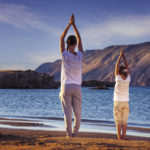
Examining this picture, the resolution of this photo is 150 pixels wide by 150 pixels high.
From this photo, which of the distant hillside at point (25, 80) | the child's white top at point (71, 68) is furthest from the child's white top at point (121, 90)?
the distant hillside at point (25, 80)

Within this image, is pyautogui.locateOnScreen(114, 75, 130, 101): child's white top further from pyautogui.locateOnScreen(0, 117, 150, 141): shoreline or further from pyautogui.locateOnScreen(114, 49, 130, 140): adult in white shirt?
pyautogui.locateOnScreen(0, 117, 150, 141): shoreline

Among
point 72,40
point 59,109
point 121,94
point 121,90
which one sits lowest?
point 59,109

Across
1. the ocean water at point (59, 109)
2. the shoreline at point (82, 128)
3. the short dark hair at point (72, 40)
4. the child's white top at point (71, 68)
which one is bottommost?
the ocean water at point (59, 109)

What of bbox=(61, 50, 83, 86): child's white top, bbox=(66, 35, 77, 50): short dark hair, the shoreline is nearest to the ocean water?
the shoreline

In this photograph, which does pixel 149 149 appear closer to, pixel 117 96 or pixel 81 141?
pixel 81 141

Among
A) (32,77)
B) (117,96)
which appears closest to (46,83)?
(32,77)

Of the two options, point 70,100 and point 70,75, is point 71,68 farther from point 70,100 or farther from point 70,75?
point 70,100

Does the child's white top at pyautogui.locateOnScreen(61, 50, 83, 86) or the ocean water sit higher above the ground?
the child's white top at pyautogui.locateOnScreen(61, 50, 83, 86)

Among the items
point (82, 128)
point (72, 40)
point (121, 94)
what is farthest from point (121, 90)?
point (82, 128)

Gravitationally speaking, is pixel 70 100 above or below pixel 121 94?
below

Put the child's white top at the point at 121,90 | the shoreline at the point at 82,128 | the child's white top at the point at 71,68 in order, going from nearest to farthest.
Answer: the child's white top at the point at 71,68
the child's white top at the point at 121,90
the shoreline at the point at 82,128

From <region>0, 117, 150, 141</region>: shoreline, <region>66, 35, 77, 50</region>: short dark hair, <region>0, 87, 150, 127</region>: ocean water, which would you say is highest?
<region>66, 35, 77, 50</region>: short dark hair

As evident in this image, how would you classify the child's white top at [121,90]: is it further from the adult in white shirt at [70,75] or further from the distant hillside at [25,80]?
the distant hillside at [25,80]

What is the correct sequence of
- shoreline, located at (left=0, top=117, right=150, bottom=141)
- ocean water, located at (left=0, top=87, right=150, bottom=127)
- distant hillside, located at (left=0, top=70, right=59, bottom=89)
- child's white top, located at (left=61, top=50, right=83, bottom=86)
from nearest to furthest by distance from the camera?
child's white top, located at (left=61, top=50, right=83, bottom=86), shoreline, located at (left=0, top=117, right=150, bottom=141), ocean water, located at (left=0, top=87, right=150, bottom=127), distant hillside, located at (left=0, top=70, right=59, bottom=89)
